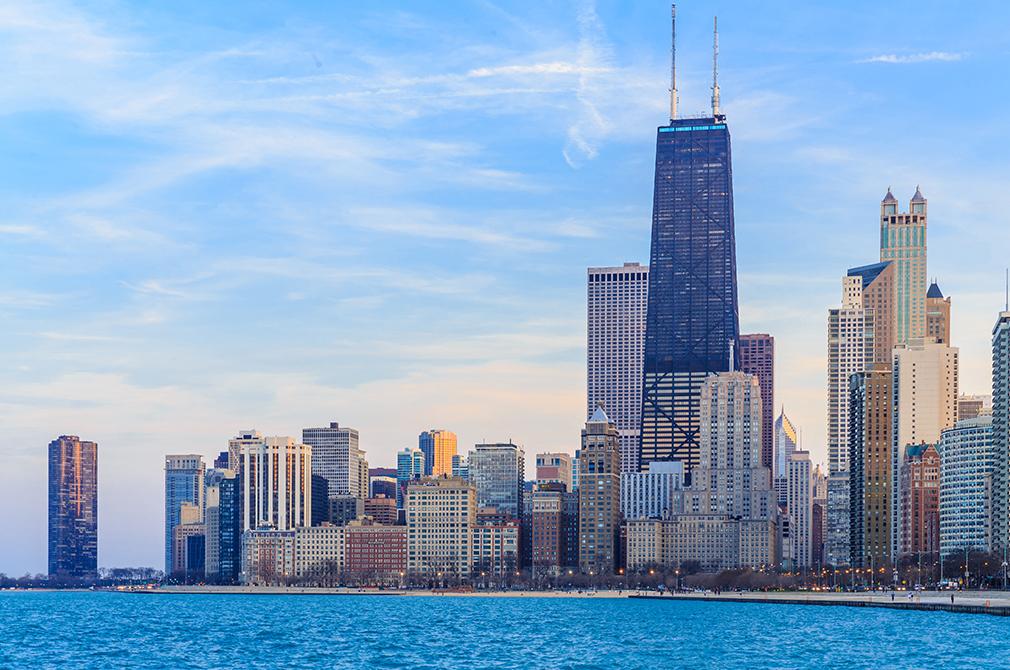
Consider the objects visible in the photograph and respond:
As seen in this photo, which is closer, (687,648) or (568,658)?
(568,658)

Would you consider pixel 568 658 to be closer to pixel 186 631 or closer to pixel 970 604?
pixel 186 631

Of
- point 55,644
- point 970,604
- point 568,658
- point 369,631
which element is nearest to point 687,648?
point 568,658

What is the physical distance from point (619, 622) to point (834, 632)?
1486 inches

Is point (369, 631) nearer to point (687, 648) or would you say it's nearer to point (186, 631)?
point (186, 631)

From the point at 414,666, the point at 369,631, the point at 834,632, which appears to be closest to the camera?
the point at 414,666

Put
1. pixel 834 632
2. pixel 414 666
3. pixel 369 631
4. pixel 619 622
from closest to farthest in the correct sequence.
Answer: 1. pixel 414 666
2. pixel 834 632
3. pixel 369 631
4. pixel 619 622

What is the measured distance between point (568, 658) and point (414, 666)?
13328mm

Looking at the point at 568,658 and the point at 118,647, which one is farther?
the point at 118,647

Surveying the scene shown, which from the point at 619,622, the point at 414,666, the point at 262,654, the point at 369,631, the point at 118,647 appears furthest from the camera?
the point at 619,622

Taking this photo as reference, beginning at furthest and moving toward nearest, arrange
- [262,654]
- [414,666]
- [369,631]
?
[369,631], [262,654], [414,666]

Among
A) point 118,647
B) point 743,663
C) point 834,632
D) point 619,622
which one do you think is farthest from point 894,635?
point 118,647

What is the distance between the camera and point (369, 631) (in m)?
170

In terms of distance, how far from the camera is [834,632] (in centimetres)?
15688

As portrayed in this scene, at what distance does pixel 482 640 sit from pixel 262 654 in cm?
2503
